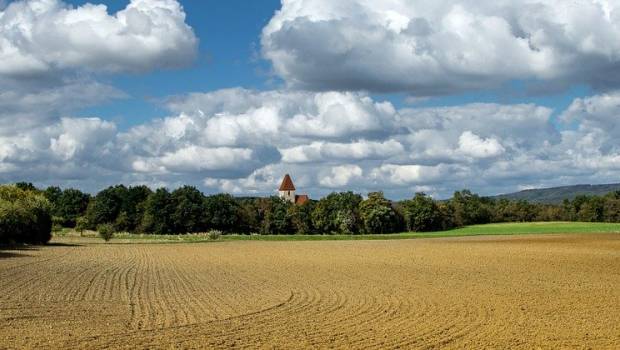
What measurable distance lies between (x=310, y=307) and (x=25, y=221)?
52701 mm

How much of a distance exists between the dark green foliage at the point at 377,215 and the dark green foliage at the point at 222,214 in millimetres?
27304

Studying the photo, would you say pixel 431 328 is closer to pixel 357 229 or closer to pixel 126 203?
pixel 357 229

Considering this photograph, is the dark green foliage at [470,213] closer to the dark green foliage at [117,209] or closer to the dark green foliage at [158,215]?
the dark green foliage at [158,215]

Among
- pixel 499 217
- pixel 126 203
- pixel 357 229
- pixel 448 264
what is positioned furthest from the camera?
pixel 499 217

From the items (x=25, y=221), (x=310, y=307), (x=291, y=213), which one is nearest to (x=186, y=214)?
(x=291, y=213)

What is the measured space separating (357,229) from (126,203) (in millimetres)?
51003

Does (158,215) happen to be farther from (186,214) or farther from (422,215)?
(422,215)

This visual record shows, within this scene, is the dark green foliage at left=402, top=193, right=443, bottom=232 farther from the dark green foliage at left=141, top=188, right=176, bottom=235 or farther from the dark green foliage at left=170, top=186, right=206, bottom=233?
the dark green foliage at left=141, top=188, right=176, bottom=235

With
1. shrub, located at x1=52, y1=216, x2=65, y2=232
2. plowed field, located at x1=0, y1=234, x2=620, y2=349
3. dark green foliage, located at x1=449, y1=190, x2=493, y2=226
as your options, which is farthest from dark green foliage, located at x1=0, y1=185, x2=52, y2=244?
dark green foliage, located at x1=449, y1=190, x2=493, y2=226

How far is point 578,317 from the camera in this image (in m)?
20.5

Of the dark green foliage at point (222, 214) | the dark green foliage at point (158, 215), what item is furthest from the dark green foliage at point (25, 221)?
the dark green foliage at point (222, 214)

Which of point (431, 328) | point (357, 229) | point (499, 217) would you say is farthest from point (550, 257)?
point (499, 217)

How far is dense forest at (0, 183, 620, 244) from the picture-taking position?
131m

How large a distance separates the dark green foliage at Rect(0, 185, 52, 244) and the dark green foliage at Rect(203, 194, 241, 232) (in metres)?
61.2
